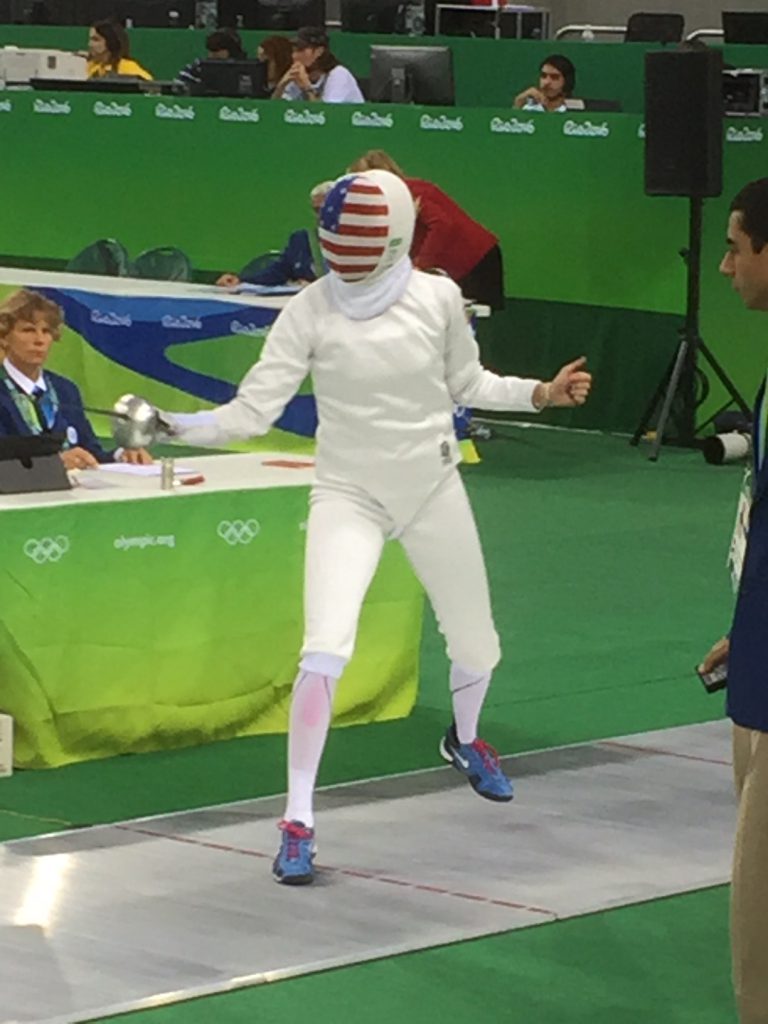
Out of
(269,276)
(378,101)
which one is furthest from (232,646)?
(378,101)

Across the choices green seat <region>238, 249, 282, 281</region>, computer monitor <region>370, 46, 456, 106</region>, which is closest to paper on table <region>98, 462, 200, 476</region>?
green seat <region>238, 249, 282, 281</region>

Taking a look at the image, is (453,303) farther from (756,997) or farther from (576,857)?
Result: (756,997)

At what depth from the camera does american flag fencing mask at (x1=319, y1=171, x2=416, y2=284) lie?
6578 mm

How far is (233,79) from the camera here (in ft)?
56.5

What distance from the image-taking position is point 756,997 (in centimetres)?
416

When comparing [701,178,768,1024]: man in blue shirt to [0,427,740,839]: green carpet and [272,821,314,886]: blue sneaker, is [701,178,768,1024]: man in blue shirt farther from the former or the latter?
[0,427,740,839]: green carpet

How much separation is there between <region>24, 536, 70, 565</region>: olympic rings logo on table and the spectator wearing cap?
9997 millimetres

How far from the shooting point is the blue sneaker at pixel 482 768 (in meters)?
7.23

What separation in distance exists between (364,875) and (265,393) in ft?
4.13

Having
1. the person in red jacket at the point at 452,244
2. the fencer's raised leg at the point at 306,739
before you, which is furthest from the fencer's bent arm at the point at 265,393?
the person in red jacket at the point at 452,244

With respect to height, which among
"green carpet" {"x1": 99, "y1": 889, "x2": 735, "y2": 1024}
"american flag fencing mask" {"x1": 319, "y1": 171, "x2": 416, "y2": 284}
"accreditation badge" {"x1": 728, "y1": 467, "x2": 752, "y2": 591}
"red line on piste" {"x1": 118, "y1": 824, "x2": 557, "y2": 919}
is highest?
"american flag fencing mask" {"x1": 319, "y1": 171, "x2": 416, "y2": 284}

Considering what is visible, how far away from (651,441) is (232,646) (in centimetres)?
699

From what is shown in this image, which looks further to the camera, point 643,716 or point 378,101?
point 378,101

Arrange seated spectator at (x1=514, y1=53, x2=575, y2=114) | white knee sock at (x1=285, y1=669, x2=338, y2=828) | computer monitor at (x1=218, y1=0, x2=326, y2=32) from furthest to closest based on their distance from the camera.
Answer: computer monitor at (x1=218, y1=0, x2=326, y2=32) → seated spectator at (x1=514, y1=53, x2=575, y2=114) → white knee sock at (x1=285, y1=669, x2=338, y2=828)
